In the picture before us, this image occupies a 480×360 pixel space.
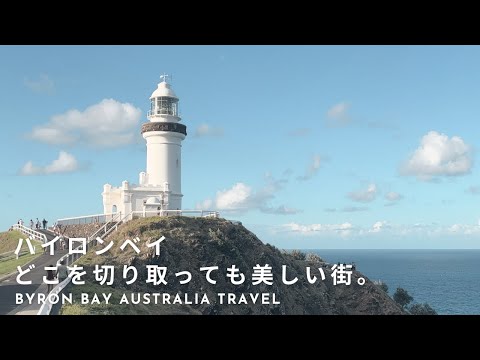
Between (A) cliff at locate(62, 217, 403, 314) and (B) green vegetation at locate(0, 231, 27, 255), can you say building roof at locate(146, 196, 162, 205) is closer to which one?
(A) cliff at locate(62, 217, 403, 314)

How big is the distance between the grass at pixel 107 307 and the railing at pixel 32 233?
12161mm

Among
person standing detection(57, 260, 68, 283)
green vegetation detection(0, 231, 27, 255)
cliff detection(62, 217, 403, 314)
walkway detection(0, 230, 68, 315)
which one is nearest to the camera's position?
walkway detection(0, 230, 68, 315)

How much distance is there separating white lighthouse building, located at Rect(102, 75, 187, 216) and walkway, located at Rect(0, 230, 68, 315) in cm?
1176

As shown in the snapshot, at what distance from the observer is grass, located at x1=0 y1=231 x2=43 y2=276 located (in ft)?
90.2

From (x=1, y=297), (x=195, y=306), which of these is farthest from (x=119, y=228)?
(x=1, y=297)

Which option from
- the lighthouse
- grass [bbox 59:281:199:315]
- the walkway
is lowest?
grass [bbox 59:281:199:315]

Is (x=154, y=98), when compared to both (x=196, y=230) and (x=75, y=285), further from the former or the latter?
(x=75, y=285)

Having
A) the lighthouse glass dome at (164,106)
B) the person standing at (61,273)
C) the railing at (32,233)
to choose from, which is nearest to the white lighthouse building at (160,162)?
the lighthouse glass dome at (164,106)

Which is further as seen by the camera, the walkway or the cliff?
the cliff

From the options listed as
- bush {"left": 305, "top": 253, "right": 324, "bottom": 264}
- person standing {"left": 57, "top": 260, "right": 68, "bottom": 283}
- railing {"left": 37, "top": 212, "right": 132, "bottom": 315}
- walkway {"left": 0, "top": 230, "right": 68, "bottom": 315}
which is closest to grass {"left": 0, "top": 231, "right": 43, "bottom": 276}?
walkway {"left": 0, "top": 230, "right": 68, "bottom": 315}

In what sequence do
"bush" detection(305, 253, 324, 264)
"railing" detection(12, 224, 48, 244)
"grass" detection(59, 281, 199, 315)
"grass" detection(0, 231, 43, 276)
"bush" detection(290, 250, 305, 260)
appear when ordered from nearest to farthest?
"grass" detection(59, 281, 199, 315)
"grass" detection(0, 231, 43, 276)
"railing" detection(12, 224, 48, 244)
"bush" detection(305, 253, 324, 264)
"bush" detection(290, 250, 305, 260)

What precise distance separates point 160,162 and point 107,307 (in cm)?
2292
